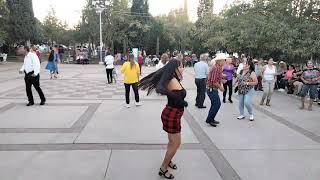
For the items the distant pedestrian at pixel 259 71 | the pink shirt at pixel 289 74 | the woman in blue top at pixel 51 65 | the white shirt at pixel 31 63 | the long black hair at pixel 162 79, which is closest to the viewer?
the long black hair at pixel 162 79

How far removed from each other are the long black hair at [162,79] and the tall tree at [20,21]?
38795mm

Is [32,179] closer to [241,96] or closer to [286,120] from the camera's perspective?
[241,96]

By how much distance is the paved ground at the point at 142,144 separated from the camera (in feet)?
18.5

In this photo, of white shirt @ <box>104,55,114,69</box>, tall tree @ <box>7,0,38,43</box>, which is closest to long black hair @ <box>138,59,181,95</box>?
white shirt @ <box>104,55,114,69</box>

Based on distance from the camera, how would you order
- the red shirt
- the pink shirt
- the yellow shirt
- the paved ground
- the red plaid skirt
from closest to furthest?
the red plaid skirt < the paved ground < the red shirt < the yellow shirt < the pink shirt

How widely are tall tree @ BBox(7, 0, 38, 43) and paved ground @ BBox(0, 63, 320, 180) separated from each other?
32340 millimetres

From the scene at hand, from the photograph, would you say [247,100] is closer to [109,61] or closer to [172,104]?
[172,104]

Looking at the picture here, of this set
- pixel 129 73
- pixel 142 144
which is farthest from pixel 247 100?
pixel 142 144

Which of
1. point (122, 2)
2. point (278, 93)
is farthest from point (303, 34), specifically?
point (122, 2)

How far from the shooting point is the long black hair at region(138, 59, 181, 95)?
17.2 feet

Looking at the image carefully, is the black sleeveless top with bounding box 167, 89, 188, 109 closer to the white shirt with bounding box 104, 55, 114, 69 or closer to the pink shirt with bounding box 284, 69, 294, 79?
the pink shirt with bounding box 284, 69, 294, 79

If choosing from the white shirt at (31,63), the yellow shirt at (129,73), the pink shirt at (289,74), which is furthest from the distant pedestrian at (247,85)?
the pink shirt at (289,74)

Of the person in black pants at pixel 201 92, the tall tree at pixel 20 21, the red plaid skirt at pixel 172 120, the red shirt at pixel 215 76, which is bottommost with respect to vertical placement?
the person in black pants at pixel 201 92

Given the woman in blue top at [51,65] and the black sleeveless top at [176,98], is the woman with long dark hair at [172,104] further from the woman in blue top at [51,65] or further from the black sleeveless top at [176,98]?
the woman in blue top at [51,65]
